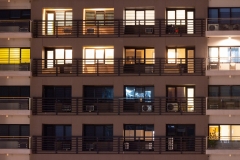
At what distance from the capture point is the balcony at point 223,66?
4481cm

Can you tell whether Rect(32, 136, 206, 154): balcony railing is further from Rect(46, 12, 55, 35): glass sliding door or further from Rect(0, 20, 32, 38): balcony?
Rect(46, 12, 55, 35): glass sliding door

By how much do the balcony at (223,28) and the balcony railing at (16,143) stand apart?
43.5 ft

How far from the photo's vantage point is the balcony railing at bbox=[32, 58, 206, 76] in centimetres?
4547

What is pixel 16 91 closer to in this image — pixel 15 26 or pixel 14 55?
pixel 14 55

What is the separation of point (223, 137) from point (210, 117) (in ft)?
4.88

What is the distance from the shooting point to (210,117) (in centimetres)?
4522

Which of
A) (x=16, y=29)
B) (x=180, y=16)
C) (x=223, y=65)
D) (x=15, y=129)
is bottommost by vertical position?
(x=15, y=129)

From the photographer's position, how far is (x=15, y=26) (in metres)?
45.9

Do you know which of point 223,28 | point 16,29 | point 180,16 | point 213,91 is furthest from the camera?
point 180,16

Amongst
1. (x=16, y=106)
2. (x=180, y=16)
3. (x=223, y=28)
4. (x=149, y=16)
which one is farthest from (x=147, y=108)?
(x=16, y=106)

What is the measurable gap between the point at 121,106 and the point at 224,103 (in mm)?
6472

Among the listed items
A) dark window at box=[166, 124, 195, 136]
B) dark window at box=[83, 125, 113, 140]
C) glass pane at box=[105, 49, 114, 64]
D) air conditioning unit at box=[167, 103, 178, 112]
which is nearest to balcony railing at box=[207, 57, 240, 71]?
air conditioning unit at box=[167, 103, 178, 112]

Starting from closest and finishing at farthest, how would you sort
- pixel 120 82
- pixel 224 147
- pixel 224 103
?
pixel 224 147, pixel 224 103, pixel 120 82

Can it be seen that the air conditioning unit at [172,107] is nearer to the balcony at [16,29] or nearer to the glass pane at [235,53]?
the glass pane at [235,53]
